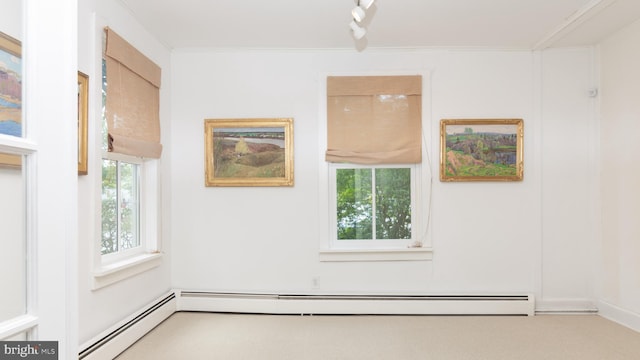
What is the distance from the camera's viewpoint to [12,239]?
73cm

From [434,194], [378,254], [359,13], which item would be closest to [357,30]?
[359,13]

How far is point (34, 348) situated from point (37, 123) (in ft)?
1.57

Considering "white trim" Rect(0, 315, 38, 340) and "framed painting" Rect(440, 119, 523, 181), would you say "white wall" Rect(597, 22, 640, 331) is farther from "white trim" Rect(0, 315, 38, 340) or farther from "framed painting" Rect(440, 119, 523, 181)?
"white trim" Rect(0, 315, 38, 340)

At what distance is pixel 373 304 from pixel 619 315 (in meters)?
2.14

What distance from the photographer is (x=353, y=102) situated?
348cm

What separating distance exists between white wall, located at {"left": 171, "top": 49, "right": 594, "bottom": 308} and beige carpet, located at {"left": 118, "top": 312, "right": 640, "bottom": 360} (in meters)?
0.31

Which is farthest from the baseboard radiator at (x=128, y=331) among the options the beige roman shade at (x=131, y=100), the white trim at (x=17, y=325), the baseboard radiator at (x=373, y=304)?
the white trim at (x=17, y=325)

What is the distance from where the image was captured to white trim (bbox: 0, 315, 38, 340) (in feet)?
2.28

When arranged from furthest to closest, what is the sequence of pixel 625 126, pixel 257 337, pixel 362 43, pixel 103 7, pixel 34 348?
pixel 362 43 < pixel 625 126 < pixel 257 337 < pixel 103 7 < pixel 34 348

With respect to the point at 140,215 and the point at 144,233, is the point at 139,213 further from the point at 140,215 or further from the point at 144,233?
the point at 144,233

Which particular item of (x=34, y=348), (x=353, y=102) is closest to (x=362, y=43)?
(x=353, y=102)

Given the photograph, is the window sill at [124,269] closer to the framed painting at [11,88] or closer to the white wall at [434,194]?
the white wall at [434,194]

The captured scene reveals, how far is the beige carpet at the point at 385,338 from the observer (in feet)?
8.47

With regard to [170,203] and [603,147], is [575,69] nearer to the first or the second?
[603,147]
